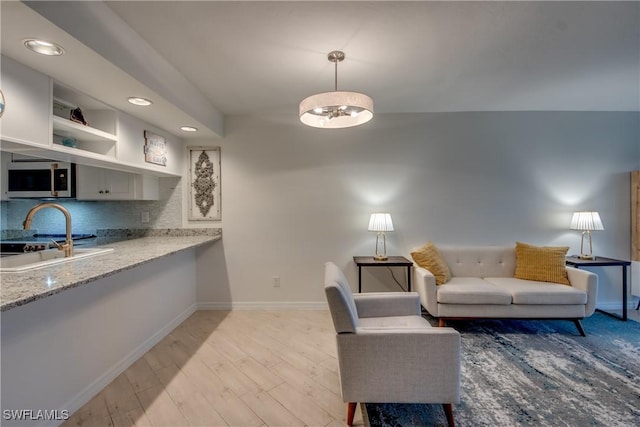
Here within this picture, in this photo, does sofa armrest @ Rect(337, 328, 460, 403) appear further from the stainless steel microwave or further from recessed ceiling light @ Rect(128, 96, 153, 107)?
the stainless steel microwave

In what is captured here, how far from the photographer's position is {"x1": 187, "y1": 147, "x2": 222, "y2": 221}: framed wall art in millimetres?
3371

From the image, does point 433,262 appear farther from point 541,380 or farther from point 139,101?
point 139,101

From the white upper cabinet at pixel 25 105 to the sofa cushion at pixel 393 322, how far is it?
234cm

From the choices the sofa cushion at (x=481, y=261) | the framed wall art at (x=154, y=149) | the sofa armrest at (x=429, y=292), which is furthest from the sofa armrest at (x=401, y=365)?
the framed wall art at (x=154, y=149)

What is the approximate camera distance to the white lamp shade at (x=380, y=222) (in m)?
3.07

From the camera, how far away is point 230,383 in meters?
1.95

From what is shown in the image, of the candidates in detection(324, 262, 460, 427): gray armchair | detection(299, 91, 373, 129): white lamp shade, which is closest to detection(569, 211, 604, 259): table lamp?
detection(324, 262, 460, 427): gray armchair

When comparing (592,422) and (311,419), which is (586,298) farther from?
(311,419)

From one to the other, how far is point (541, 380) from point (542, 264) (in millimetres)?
1399

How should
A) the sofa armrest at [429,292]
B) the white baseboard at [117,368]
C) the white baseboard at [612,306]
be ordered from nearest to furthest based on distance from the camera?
the white baseboard at [117,368] < the sofa armrest at [429,292] < the white baseboard at [612,306]

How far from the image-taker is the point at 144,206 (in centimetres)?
330

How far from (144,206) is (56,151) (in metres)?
1.66

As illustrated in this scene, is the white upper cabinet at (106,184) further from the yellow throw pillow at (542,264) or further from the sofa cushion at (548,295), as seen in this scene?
the yellow throw pillow at (542,264)

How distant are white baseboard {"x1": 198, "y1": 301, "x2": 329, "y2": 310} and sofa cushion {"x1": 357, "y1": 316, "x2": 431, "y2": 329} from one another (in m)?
1.41
